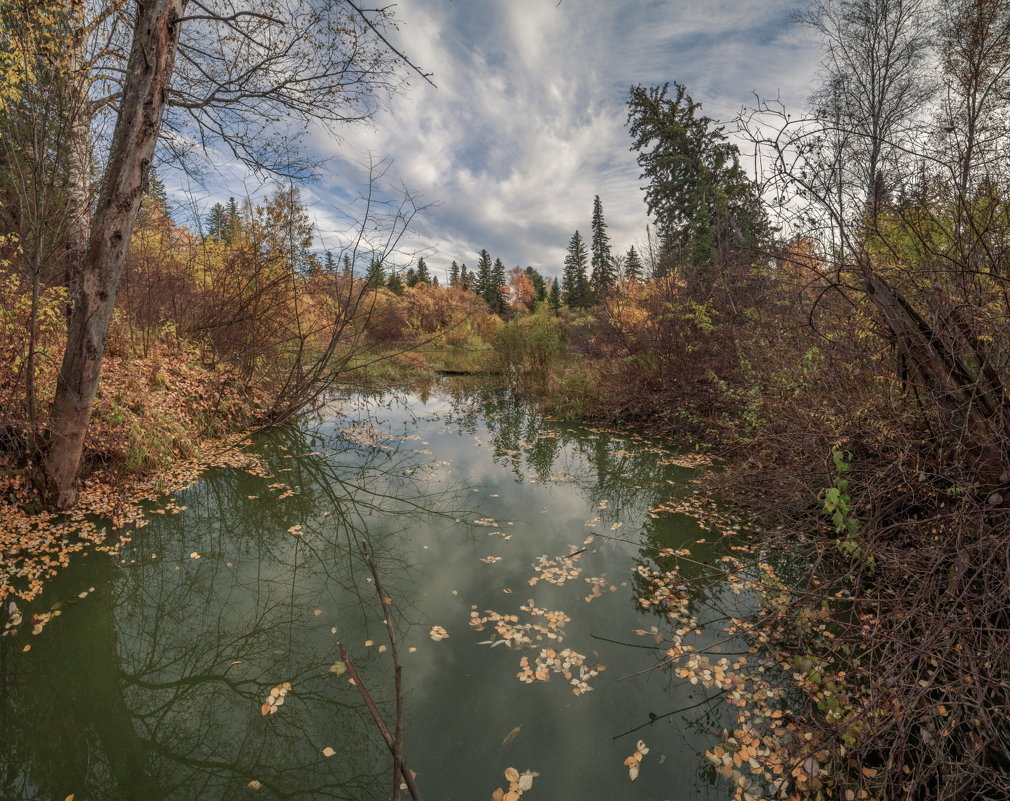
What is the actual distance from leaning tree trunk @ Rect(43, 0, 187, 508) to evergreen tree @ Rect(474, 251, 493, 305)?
38558 millimetres

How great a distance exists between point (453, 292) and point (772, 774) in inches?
1391

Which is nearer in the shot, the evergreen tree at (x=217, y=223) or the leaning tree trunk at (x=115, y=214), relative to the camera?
the leaning tree trunk at (x=115, y=214)

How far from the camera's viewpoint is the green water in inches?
86.0

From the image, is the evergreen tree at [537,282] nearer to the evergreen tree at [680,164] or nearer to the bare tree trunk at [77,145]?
the evergreen tree at [680,164]

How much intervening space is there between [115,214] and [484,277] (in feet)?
145

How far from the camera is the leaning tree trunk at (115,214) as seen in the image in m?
3.82

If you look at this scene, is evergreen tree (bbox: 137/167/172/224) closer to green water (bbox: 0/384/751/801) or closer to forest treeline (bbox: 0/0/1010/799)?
forest treeline (bbox: 0/0/1010/799)

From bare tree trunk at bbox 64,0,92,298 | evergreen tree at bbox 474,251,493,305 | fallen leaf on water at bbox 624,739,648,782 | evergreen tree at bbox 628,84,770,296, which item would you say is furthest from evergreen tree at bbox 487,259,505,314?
fallen leaf on water at bbox 624,739,648,782

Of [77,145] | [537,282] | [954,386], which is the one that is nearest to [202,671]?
[954,386]

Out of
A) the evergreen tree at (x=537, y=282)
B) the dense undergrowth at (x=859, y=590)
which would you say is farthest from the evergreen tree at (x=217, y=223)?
the evergreen tree at (x=537, y=282)

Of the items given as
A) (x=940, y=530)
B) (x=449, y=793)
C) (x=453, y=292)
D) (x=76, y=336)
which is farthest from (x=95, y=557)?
(x=453, y=292)

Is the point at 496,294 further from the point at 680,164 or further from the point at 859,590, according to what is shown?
the point at 859,590

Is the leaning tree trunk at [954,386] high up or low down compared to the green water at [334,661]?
up

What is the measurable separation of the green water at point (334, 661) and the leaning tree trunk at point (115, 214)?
1340 mm
